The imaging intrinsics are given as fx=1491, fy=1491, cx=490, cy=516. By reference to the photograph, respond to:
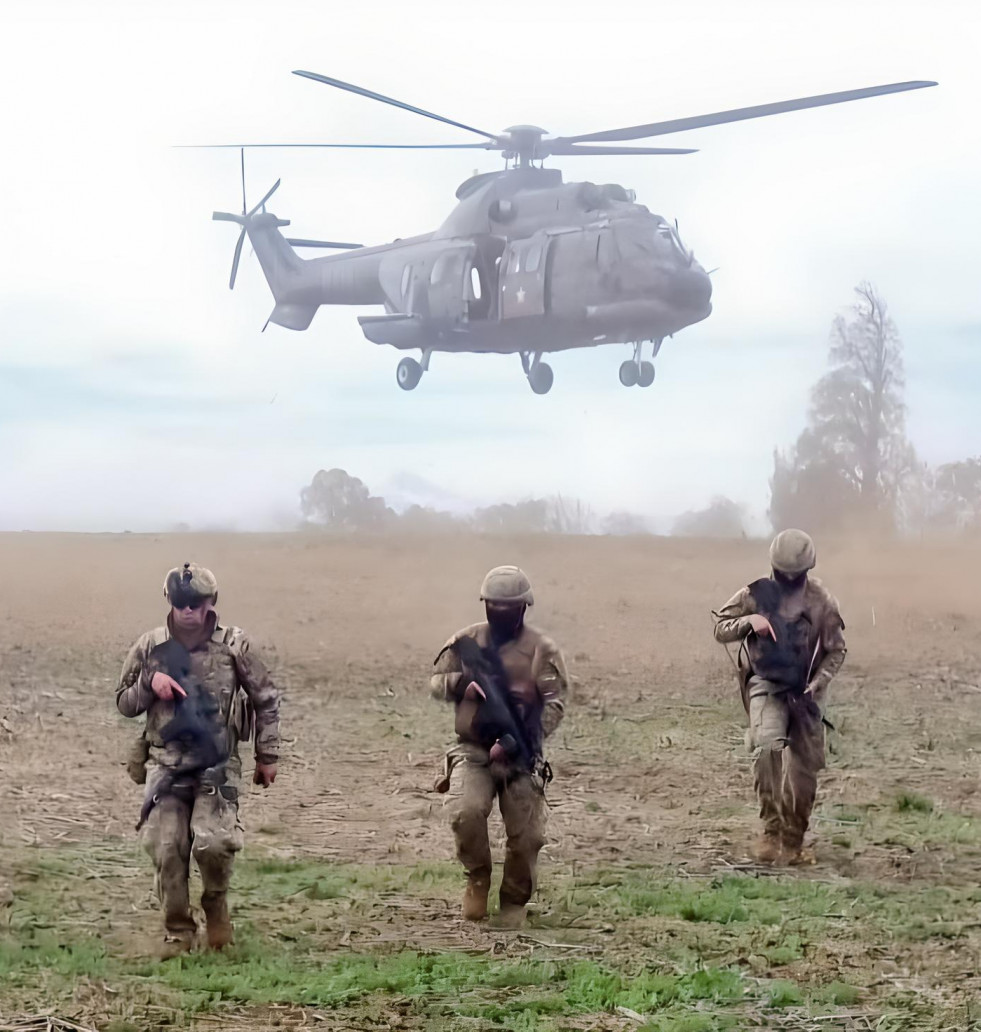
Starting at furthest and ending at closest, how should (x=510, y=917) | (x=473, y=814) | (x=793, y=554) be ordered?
1. (x=793, y=554)
2. (x=510, y=917)
3. (x=473, y=814)

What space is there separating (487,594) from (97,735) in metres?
8.04

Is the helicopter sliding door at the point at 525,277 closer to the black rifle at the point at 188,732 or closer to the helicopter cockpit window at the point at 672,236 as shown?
the helicopter cockpit window at the point at 672,236

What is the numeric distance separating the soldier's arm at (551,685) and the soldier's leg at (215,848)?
173cm

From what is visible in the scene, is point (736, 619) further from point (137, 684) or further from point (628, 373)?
point (628, 373)

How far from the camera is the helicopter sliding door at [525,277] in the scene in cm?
2547

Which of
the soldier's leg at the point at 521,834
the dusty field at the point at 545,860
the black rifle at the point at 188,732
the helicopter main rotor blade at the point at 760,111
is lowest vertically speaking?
the dusty field at the point at 545,860

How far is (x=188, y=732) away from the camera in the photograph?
7.54 metres

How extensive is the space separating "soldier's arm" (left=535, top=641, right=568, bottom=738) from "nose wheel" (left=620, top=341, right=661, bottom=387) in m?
18.3

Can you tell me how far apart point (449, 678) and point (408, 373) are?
69.5ft

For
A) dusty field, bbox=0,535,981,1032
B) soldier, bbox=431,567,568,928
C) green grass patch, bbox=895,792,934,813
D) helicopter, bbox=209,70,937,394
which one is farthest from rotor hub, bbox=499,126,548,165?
soldier, bbox=431,567,568,928

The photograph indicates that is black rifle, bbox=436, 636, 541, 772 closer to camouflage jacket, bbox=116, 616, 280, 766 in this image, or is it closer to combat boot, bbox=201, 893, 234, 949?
camouflage jacket, bbox=116, 616, 280, 766

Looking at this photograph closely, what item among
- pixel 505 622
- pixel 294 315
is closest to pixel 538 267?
pixel 294 315

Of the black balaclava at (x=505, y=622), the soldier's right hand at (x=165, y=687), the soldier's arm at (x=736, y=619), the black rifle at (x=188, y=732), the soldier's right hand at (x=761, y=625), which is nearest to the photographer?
the soldier's right hand at (x=165, y=687)

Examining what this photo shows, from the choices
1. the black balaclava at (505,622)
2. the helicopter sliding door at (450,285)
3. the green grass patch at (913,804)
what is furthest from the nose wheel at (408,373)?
the black balaclava at (505,622)
